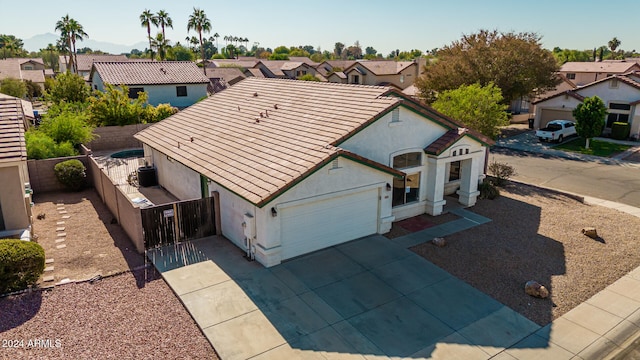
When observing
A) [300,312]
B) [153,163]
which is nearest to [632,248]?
[300,312]

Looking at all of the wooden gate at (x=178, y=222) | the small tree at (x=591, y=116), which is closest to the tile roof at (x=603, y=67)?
the small tree at (x=591, y=116)

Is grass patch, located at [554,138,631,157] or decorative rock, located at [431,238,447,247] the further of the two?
grass patch, located at [554,138,631,157]

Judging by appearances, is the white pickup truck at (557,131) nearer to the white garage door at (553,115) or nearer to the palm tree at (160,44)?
the white garage door at (553,115)

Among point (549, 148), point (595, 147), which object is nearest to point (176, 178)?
point (549, 148)

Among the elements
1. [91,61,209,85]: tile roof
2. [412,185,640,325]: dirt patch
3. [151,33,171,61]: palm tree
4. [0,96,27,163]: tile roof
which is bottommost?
[412,185,640,325]: dirt patch

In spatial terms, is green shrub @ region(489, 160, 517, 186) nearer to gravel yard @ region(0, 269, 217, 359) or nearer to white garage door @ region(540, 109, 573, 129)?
gravel yard @ region(0, 269, 217, 359)

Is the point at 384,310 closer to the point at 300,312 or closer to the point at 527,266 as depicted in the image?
the point at 300,312

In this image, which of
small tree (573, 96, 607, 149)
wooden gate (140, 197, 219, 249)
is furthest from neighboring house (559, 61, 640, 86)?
wooden gate (140, 197, 219, 249)
